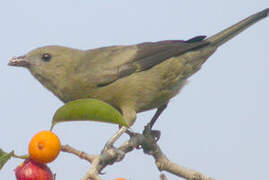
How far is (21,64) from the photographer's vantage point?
5.89 metres

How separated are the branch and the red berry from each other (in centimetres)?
21

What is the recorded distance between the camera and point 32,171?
135 inches

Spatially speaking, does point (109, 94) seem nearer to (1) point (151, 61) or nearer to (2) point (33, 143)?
(1) point (151, 61)

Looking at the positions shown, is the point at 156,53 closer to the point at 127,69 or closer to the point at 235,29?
the point at 127,69

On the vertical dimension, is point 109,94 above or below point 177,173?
above

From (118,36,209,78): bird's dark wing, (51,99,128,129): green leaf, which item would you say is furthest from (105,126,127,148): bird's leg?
(118,36,209,78): bird's dark wing

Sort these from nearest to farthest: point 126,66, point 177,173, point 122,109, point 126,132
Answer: point 177,173
point 126,132
point 122,109
point 126,66

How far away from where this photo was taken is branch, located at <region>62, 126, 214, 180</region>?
3.26 metres

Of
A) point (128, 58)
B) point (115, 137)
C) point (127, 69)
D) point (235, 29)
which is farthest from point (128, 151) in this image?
point (235, 29)

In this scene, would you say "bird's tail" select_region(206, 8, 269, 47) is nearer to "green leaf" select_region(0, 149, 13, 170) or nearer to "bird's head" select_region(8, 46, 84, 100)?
"bird's head" select_region(8, 46, 84, 100)

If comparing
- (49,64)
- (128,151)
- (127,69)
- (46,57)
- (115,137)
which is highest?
(46,57)

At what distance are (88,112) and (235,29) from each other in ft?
11.6

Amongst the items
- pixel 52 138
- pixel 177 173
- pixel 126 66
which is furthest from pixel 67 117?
pixel 126 66

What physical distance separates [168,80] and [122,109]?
0.78 m
